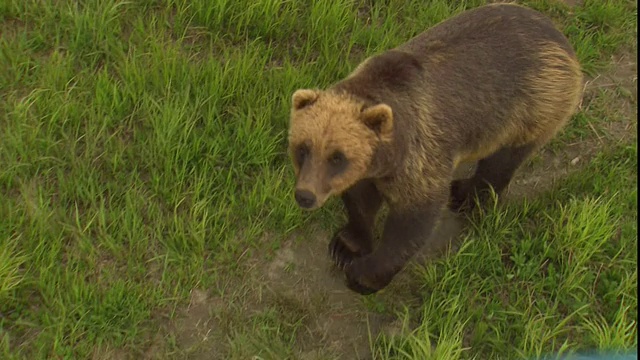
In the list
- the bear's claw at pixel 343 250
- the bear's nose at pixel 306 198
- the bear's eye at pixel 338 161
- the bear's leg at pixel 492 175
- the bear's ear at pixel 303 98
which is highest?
the bear's ear at pixel 303 98

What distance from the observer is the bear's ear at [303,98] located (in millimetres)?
3338

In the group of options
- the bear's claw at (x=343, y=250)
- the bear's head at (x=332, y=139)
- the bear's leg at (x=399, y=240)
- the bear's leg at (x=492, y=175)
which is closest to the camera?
the bear's head at (x=332, y=139)

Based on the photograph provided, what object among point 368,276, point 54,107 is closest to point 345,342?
point 368,276

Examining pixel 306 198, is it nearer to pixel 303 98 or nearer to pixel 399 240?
pixel 303 98

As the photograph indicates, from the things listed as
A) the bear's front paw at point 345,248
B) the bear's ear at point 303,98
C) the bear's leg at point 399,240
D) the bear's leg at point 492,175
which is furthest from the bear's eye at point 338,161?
the bear's leg at point 492,175

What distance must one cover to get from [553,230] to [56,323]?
9.41 feet

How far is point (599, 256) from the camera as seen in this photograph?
13.7 feet

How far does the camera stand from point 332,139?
3.24 m

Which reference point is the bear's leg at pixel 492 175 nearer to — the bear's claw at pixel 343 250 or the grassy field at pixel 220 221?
the grassy field at pixel 220 221

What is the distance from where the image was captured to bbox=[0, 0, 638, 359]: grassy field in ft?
12.4

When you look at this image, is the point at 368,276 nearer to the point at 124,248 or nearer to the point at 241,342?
the point at 241,342

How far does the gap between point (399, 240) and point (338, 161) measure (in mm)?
692

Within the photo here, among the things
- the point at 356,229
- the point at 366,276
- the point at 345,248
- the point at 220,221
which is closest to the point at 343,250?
the point at 345,248

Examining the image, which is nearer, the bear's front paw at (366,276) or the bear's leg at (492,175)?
the bear's front paw at (366,276)
